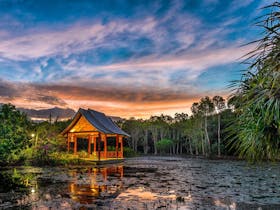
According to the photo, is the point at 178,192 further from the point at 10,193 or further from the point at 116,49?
the point at 116,49

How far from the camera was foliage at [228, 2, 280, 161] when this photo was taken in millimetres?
2254

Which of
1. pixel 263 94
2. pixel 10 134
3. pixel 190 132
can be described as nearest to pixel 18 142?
pixel 10 134

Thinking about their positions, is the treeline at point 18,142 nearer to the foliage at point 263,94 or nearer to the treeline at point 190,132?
the foliage at point 263,94

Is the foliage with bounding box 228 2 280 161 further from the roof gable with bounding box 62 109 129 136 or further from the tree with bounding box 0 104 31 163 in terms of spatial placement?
the roof gable with bounding box 62 109 129 136

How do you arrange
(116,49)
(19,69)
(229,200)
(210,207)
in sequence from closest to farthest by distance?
(210,207) → (229,200) → (116,49) → (19,69)

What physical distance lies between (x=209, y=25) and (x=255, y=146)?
23.2 feet

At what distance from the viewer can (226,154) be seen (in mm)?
31719

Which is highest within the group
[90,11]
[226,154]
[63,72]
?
[90,11]

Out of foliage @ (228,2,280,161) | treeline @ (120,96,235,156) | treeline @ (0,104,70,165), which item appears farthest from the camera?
treeline @ (120,96,235,156)

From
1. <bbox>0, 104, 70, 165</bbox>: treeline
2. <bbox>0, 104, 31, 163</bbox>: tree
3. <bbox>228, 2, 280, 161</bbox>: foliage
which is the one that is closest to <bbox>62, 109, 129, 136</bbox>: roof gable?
<bbox>0, 104, 70, 165</bbox>: treeline

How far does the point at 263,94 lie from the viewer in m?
2.83

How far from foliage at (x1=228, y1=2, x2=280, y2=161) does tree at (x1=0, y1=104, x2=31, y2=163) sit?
46.4ft

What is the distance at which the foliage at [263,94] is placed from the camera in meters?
2.25

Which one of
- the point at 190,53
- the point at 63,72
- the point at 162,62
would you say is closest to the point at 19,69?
the point at 63,72
